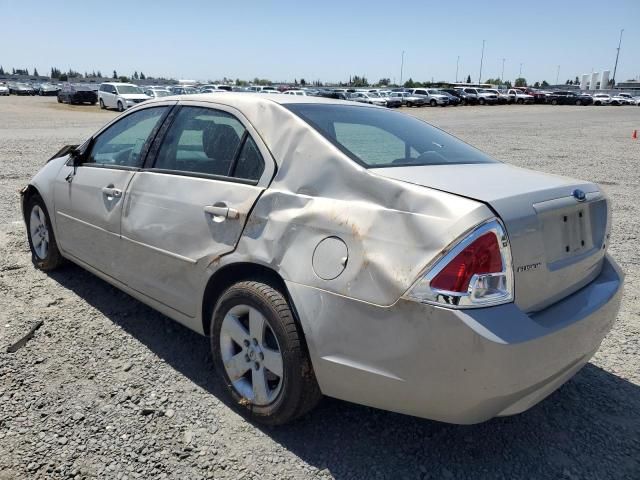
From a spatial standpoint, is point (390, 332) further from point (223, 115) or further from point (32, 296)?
point (32, 296)

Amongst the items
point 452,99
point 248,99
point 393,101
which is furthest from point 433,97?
point 248,99

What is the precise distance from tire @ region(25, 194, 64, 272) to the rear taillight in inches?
145

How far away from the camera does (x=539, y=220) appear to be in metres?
2.26

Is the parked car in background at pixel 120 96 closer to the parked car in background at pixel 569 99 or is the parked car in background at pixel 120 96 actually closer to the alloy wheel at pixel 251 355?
the alloy wheel at pixel 251 355

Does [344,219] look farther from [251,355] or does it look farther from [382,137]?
[382,137]

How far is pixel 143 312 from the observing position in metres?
4.10

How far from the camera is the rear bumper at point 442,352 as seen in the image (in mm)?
2045

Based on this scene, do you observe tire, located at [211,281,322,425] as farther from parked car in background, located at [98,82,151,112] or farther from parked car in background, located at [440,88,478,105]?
parked car in background, located at [440,88,478,105]

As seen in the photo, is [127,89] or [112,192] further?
[127,89]

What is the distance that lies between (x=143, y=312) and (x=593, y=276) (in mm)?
3115

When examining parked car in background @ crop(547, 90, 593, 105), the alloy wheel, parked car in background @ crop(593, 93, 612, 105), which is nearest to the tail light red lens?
the alloy wheel

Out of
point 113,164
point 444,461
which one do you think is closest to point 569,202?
point 444,461

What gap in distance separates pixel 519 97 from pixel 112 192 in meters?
62.2

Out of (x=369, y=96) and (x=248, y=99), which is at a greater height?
(x=248, y=99)
